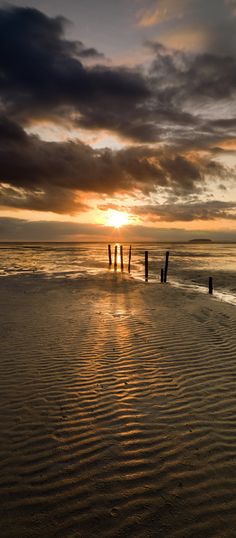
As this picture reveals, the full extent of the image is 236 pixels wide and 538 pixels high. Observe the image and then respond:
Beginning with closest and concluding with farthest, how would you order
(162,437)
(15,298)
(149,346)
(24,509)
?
(24,509)
(162,437)
(149,346)
(15,298)

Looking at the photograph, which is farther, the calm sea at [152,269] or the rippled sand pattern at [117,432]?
the calm sea at [152,269]

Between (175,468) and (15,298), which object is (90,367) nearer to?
(175,468)

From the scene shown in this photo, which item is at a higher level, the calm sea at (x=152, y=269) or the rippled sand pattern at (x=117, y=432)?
the rippled sand pattern at (x=117, y=432)

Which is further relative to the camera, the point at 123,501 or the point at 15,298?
the point at 15,298

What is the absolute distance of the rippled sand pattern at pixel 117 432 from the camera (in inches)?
128

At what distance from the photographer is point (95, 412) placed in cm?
527

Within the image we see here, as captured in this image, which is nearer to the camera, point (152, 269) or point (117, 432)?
point (117, 432)

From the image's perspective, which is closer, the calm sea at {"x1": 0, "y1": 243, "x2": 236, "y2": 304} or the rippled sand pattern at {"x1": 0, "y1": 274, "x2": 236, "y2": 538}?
the rippled sand pattern at {"x1": 0, "y1": 274, "x2": 236, "y2": 538}

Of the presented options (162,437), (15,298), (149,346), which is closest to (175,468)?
(162,437)

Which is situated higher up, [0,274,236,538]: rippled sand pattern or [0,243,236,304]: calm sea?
[0,274,236,538]: rippled sand pattern

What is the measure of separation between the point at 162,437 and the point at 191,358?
348cm

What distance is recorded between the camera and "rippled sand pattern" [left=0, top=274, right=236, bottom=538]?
3264 mm

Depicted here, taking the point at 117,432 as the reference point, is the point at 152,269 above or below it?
below

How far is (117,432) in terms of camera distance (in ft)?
15.4
